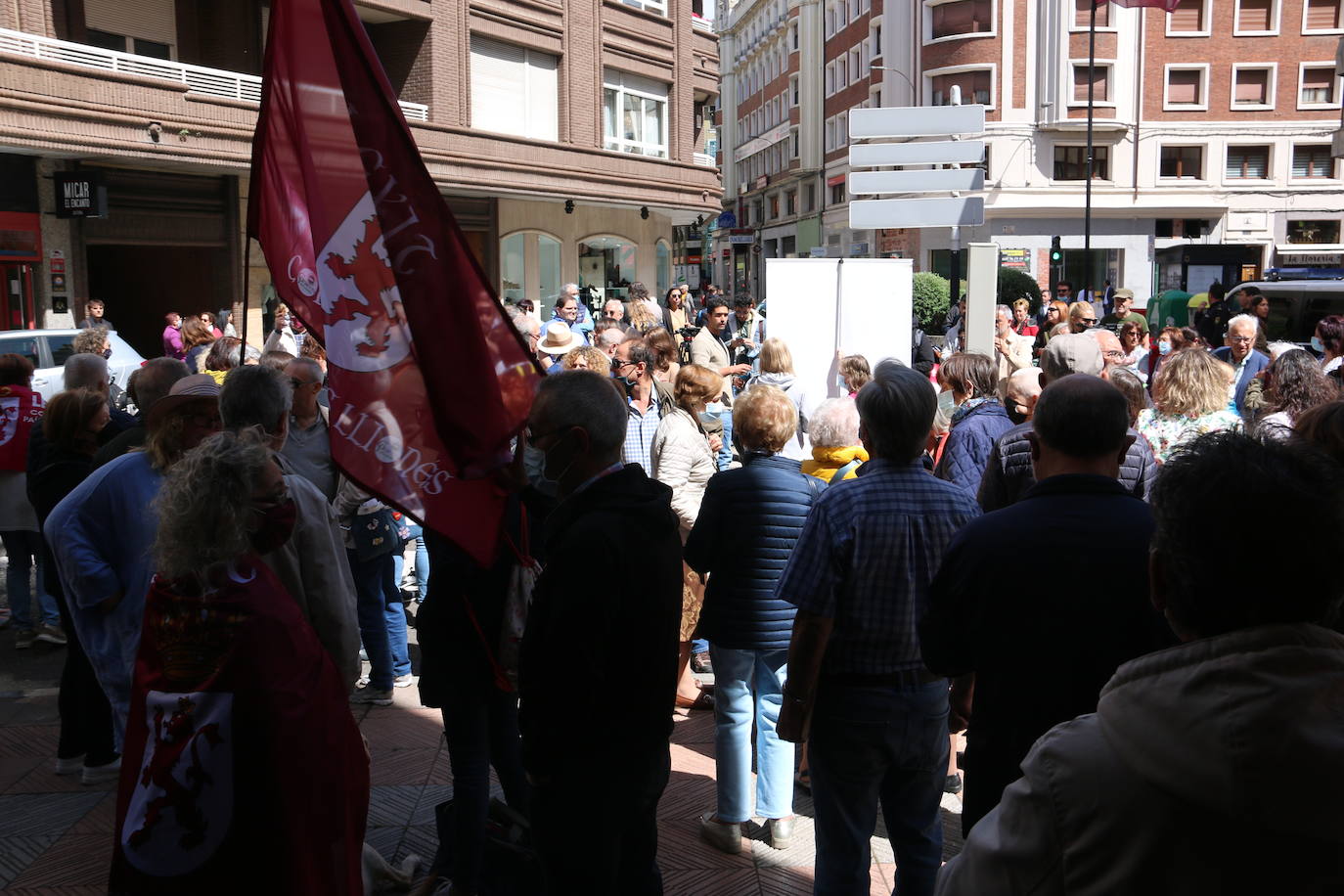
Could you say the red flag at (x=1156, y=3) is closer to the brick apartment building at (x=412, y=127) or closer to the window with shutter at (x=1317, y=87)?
the brick apartment building at (x=412, y=127)

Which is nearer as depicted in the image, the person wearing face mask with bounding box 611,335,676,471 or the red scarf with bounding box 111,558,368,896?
the red scarf with bounding box 111,558,368,896

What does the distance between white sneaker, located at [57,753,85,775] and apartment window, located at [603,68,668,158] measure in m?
24.0

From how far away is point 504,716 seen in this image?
13.0ft

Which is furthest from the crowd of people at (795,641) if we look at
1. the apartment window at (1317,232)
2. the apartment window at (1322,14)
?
the apartment window at (1322,14)

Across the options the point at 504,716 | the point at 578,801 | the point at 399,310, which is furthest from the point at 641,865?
the point at 399,310

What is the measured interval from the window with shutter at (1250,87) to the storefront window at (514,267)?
106 feet

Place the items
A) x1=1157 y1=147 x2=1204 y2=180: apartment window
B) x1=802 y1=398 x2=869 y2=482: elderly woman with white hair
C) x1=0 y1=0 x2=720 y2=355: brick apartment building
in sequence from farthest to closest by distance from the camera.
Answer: x1=1157 y1=147 x2=1204 y2=180: apartment window < x1=0 y1=0 x2=720 y2=355: brick apartment building < x1=802 y1=398 x2=869 y2=482: elderly woman with white hair

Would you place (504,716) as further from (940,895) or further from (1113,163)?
(1113,163)

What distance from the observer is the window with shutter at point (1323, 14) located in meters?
43.4

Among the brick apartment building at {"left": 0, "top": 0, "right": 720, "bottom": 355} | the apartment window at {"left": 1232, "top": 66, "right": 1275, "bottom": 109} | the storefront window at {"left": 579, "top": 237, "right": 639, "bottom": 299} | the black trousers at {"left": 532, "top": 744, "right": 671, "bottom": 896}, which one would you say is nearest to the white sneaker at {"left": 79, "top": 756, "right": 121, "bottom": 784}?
the black trousers at {"left": 532, "top": 744, "right": 671, "bottom": 896}

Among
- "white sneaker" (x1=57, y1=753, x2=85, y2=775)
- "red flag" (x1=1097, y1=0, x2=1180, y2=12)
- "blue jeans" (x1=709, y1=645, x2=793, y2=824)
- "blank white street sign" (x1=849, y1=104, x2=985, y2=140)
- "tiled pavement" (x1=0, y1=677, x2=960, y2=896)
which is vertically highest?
"red flag" (x1=1097, y1=0, x2=1180, y2=12)

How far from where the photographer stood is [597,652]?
9.23ft

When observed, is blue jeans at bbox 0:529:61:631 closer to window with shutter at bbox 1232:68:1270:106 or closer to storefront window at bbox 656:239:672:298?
storefront window at bbox 656:239:672:298

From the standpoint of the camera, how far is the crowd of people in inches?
52.1
